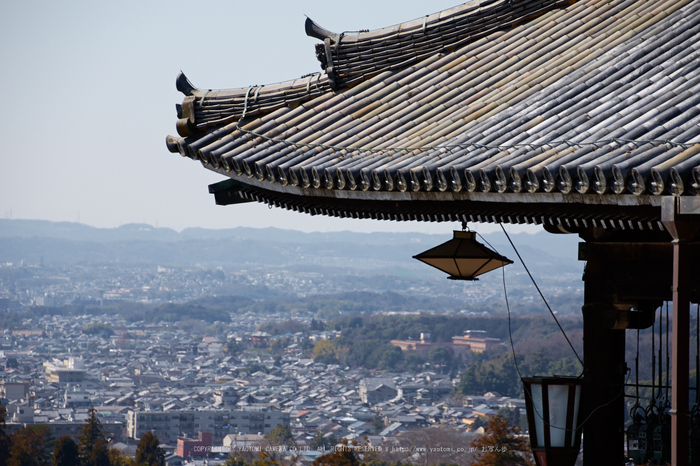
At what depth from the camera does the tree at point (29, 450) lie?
97.1ft

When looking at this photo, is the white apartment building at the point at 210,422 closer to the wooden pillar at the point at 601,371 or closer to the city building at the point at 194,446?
the city building at the point at 194,446

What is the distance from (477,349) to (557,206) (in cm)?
6621

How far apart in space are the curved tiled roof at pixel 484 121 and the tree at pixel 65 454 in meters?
27.1

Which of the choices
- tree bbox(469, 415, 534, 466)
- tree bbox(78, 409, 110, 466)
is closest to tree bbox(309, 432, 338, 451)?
tree bbox(78, 409, 110, 466)

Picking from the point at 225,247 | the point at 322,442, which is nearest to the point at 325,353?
the point at 322,442

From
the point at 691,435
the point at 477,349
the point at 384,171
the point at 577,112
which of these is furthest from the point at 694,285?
the point at 477,349

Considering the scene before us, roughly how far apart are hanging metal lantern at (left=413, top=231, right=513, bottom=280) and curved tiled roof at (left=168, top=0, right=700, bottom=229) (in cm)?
55

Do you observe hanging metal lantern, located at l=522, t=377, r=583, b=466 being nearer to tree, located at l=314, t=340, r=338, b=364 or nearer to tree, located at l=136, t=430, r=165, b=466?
tree, located at l=136, t=430, r=165, b=466

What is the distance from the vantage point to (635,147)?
8.84 ft

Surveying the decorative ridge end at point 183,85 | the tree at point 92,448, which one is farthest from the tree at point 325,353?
the decorative ridge end at point 183,85

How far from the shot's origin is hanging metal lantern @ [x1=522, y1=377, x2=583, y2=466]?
3.98 meters

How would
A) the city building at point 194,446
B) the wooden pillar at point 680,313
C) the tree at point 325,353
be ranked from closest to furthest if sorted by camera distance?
1. the wooden pillar at point 680,313
2. the city building at point 194,446
3. the tree at point 325,353

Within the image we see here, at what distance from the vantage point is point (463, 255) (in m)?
4.05

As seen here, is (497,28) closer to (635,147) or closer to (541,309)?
(635,147)
